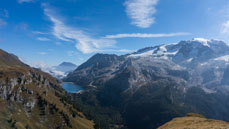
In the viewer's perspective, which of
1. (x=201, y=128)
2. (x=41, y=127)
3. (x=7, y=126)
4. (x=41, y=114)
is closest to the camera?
(x=201, y=128)

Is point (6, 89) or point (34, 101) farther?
point (34, 101)

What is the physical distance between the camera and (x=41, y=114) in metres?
188

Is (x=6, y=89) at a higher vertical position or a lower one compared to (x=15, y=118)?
higher

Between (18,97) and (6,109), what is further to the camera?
(18,97)

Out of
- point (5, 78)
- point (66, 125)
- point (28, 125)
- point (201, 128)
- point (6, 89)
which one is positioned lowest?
point (66, 125)

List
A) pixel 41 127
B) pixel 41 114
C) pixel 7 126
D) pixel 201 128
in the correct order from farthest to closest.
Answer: pixel 41 114 < pixel 41 127 < pixel 7 126 < pixel 201 128

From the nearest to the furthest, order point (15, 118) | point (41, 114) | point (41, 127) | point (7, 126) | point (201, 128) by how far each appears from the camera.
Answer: point (201, 128) → point (7, 126) → point (15, 118) → point (41, 127) → point (41, 114)

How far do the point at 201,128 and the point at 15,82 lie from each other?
210267 mm

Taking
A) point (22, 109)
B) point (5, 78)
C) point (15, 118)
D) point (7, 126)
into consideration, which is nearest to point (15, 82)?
point (5, 78)

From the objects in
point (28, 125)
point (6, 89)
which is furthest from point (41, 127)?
point (6, 89)

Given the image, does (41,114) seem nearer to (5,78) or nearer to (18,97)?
(18,97)

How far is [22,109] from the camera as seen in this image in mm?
172125

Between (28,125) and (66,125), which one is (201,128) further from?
(66,125)

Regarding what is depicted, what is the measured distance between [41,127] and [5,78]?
75.6 metres
